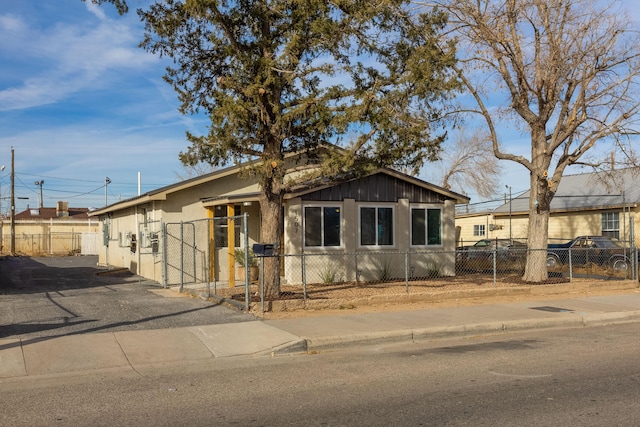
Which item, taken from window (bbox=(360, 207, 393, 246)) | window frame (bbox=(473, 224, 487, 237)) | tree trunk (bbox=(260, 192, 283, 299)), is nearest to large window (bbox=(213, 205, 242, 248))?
window (bbox=(360, 207, 393, 246))

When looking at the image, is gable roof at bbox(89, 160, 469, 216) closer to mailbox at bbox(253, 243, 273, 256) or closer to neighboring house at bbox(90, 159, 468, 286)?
neighboring house at bbox(90, 159, 468, 286)

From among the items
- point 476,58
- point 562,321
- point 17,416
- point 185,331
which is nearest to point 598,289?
point 562,321

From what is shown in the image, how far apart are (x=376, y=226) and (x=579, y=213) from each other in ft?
56.3

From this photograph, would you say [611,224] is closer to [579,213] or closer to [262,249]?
[579,213]

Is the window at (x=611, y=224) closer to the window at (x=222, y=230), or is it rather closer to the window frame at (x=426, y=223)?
the window frame at (x=426, y=223)

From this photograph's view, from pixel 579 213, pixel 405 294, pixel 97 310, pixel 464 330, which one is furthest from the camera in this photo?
pixel 579 213

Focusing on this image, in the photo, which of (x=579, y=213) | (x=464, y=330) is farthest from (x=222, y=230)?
(x=579, y=213)

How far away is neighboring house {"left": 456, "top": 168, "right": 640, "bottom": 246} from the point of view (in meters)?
28.2

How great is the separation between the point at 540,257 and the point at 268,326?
1045 centimetres

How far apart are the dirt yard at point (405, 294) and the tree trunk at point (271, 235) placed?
0.36 m

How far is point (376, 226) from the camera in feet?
60.5

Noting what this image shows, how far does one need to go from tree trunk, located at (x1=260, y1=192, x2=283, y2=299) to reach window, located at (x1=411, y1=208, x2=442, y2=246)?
710cm

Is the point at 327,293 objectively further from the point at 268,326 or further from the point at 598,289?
the point at 598,289

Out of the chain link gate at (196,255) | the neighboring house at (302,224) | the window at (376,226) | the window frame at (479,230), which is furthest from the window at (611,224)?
the chain link gate at (196,255)
